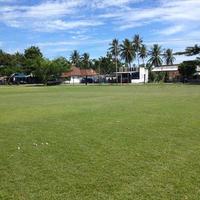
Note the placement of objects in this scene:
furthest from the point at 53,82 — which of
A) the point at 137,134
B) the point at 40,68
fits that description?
the point at 137,134

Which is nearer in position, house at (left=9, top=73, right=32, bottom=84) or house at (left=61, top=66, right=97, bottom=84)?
house at (left=9, top=73, right=32, bottom=84)

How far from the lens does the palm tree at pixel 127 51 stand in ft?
368

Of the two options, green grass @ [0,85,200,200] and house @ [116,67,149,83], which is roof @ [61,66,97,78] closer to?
house @ [116,67,149,83]

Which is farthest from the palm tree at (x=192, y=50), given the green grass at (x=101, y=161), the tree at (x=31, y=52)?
the green grass at (x=101, y=161)

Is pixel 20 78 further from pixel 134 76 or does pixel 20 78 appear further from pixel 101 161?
pixel 101 161

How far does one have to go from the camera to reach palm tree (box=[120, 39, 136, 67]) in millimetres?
112188

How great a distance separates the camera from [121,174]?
6977 millimetres

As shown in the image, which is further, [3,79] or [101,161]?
[3,79]

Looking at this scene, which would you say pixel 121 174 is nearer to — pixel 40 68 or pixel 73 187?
pixel 73 187

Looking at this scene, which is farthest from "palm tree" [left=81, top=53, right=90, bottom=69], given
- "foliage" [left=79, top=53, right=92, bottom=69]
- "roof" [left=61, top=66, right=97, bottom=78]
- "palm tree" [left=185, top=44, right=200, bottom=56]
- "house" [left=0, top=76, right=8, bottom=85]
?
"palm tree" [left=185, top=44, right=200, bottom=56]

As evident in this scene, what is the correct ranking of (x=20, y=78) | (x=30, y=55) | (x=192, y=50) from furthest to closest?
(x=30, y=55) → (x=20, y=78) → (x=192, y=50)

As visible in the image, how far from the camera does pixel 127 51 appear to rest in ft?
370

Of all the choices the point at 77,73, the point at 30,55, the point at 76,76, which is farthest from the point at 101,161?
the point at 30,55

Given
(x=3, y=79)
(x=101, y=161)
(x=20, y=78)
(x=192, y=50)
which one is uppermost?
(x=192, y=50)
